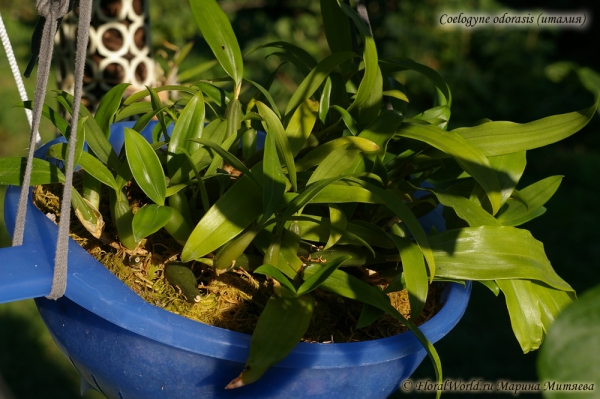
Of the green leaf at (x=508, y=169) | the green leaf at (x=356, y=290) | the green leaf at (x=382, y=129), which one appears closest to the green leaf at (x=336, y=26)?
the green leaf at (x=382, y=129)

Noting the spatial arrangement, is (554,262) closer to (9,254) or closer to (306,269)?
(306,269)

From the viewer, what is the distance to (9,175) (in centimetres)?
80

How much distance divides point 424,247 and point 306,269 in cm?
15

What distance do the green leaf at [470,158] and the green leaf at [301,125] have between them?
17 centimetres

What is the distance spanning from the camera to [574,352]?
33 cm

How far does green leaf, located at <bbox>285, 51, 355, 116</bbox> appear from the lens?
2.92 feet

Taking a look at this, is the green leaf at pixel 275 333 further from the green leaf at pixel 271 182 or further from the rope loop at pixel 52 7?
the rope loop at pixel 52 7

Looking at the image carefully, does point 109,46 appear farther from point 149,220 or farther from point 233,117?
point 149,220

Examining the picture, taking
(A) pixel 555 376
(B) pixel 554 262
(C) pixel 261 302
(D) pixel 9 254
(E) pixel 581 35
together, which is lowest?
(B) pixel 554 262

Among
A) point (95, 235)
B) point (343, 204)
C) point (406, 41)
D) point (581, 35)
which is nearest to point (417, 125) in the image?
point (343, 204)

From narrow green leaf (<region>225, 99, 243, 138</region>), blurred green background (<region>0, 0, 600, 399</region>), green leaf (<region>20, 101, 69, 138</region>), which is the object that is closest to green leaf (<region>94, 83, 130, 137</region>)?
green leaf (<region>20, 101, 69, 138</region>)

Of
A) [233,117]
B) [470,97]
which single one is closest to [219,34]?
[233,117]

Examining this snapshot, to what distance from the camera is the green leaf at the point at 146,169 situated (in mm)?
775

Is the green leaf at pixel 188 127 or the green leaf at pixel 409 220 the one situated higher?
the green leaf at pixel 188 127
